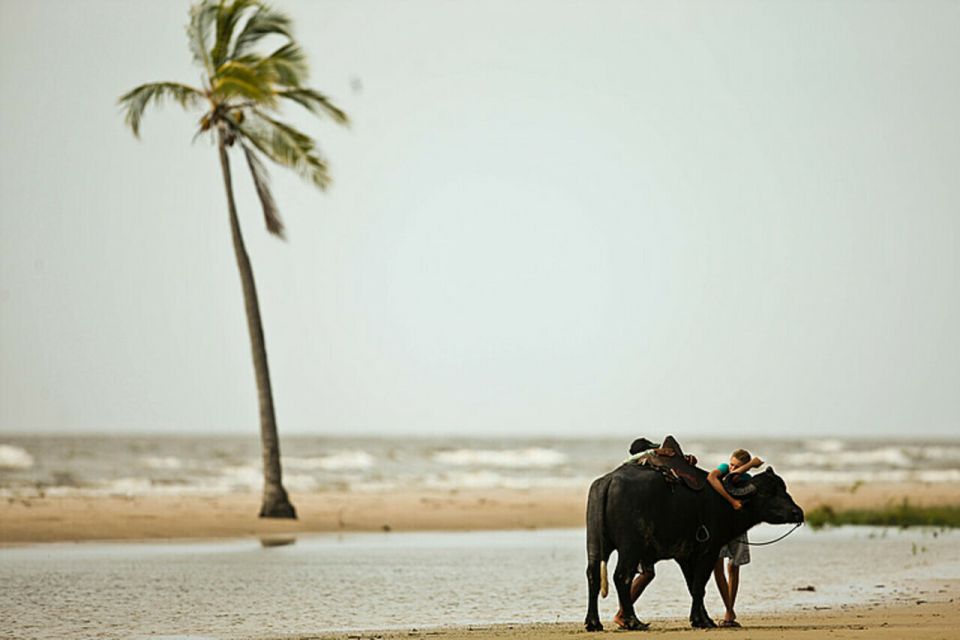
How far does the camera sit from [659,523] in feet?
43.1

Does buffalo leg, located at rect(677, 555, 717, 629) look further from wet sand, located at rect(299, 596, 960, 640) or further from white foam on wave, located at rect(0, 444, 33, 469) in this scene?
white foam on wave, located at rect(0, 444, 33, 469)

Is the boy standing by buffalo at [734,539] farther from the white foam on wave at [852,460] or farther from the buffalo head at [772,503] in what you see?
the white foam on wave at [852,460]

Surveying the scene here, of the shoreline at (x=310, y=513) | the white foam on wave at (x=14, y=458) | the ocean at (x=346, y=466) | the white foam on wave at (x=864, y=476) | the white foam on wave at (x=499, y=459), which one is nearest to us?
the shoreline at (x=310, y=513)

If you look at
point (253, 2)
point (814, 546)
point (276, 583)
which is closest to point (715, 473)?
point (276, 583)

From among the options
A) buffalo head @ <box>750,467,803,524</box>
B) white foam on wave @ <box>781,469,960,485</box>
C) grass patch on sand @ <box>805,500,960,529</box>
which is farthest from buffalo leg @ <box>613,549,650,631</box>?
white foam on wave @ <box>781,469,960,485</box>

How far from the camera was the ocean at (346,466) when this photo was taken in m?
46.5

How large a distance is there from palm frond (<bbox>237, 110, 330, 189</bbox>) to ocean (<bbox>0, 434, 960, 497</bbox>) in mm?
12452

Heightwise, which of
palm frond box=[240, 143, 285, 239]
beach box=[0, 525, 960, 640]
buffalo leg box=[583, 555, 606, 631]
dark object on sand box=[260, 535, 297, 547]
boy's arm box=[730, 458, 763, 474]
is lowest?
beach box=[0, 525, 960, 640]

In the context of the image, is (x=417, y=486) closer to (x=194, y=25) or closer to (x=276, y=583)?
(x=194, y=25)

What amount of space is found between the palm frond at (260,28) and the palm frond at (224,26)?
0.28 metres

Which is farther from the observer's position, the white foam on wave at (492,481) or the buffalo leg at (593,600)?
the white foam on wave at (492,481)

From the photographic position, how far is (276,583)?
61.2 ft

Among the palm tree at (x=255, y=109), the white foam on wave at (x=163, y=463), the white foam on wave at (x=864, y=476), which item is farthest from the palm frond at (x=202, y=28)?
the white foam on wave at (x=163, y=463)

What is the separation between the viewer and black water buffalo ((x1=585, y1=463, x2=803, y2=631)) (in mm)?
13070
